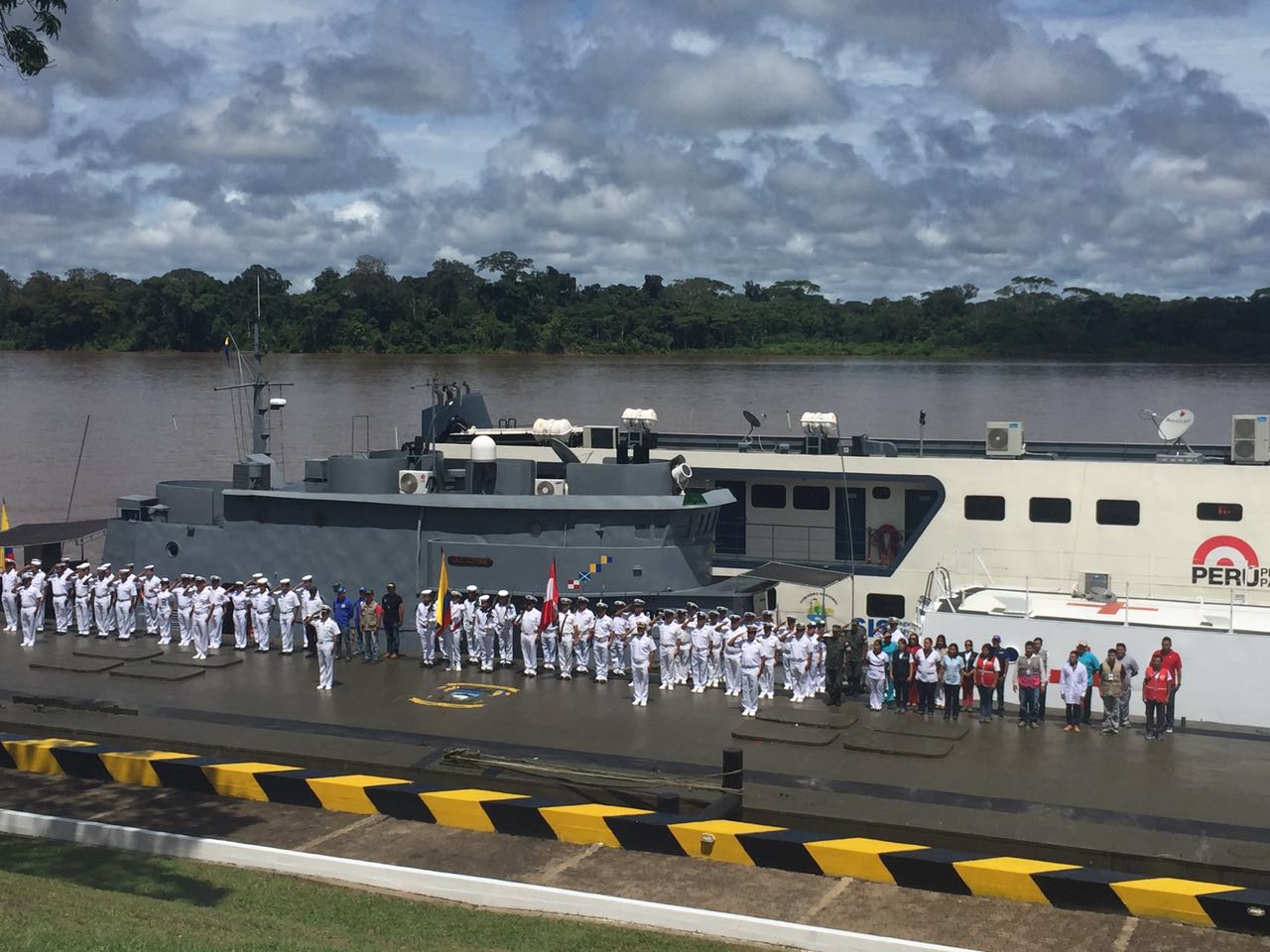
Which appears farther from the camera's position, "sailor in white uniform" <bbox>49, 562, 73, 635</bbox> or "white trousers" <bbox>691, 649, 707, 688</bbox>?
"sailor in white uniform" <bbox>49, 562, 73, 635</bbox>

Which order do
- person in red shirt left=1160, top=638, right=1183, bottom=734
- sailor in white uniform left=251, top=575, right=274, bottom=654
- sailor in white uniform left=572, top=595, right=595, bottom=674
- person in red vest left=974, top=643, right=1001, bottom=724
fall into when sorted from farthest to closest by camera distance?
sailor in white uniform left=251, top=575, right=274, bottom=654 < sailor in white uniform left=572, top=595, right=595, bottom=674 < person in red vest left=974, top=643, right=1001, bottom=724 < person in red shirt left=1160, top=638, right=1183, bottom=734

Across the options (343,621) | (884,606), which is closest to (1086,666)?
(884,606)

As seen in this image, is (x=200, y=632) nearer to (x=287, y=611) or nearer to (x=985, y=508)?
(x=287, y=611)

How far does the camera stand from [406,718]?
51.7ft

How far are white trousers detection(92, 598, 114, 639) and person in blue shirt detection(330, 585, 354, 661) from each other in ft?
12.8

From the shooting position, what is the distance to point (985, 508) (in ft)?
65.2

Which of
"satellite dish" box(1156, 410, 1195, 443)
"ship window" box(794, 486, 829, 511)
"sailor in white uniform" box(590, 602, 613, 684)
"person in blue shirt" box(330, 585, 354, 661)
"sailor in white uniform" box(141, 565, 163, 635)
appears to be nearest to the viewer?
"sailor in white uniform" box(590, 602, 613, 684)

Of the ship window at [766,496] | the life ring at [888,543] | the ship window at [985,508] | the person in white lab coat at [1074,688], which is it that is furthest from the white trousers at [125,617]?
the person in white lab coat at [1074,688]

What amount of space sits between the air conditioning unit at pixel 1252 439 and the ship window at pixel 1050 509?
8.19 feet

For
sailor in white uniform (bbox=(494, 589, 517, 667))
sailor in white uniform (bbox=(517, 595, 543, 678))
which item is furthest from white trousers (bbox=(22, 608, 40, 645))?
sailor in white uniform (bbox=(517, 595, 543, 678))

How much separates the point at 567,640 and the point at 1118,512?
8.18m

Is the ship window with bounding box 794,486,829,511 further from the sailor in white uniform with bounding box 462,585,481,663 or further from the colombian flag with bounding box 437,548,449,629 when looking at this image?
the colombian flag with bounding box 437,548,449,629

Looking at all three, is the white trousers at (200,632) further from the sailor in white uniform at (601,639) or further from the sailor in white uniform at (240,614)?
the sailor in white uniform at (601,639)

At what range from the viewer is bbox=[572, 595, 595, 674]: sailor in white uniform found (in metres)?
17.5
